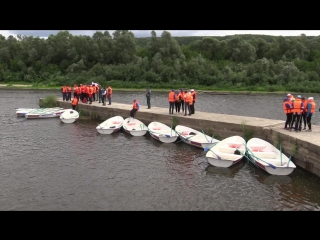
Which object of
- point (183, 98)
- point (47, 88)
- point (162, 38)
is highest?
point (162, 38)

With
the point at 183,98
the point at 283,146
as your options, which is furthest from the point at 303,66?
the point at 283,146

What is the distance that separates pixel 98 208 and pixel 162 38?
60.9 metres

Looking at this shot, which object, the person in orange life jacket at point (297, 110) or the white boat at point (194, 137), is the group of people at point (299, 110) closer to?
the person in orange life jacket at point (297, 110)

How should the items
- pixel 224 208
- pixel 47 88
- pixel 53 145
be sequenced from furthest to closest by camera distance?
1. pixel 47 88
2. pixel 53 145
3. pixel 224 208

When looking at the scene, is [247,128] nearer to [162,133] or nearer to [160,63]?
[162,133]

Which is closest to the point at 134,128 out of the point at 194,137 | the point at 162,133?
the point at 162,133

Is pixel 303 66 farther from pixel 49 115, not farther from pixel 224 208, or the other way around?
pixel 224 208

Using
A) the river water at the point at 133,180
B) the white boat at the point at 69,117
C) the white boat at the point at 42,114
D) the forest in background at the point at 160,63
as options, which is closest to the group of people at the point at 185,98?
the river water at the point at 133,180

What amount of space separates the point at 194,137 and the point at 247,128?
108 inches

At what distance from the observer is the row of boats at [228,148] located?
1341 centimetres

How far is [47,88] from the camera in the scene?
5678cm

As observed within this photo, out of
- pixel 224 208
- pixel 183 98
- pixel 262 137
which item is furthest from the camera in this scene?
pixel 183 98

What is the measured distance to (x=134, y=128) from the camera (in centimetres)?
2077

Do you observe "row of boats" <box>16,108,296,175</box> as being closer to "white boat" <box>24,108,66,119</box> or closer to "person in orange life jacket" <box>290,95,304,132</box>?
"person in orange life jacket" <box>290,95,304,132</box>
